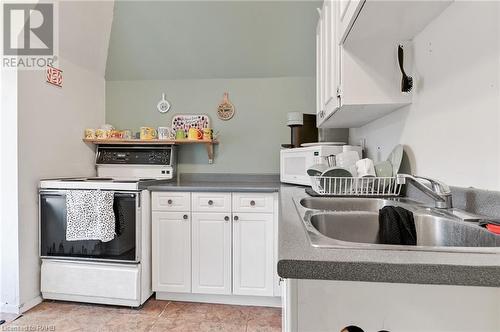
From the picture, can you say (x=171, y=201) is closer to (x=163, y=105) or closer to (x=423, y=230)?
(x=163, y=105)

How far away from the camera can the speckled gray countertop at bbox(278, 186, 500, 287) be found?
499 mm

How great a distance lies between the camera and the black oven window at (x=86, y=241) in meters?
2.05

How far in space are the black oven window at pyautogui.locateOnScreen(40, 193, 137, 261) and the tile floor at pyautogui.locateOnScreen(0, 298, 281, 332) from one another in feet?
1.23

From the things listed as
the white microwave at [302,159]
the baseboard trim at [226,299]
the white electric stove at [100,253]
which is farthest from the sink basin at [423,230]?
the white electric stove at [100,253]

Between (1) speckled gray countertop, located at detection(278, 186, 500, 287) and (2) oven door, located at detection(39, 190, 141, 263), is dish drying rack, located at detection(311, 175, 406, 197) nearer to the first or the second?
(1) speckled gray countertop, located at detection(278, 186, 500, 287)

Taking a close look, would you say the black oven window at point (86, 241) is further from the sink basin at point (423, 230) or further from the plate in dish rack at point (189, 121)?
the sink basin at point (423, 230)

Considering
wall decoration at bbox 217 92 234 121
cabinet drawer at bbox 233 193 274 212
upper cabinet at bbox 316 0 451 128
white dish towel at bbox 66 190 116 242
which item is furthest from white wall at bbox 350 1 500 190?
white dish towel at bbox 66 190 116 242

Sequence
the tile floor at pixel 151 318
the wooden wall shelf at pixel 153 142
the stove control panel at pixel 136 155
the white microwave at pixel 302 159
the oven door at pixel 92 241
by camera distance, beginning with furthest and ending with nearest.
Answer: the stove control panel at pixel 136 155 < the wooden wall shelf at pixel 153 142 < the oven door at pixel 92 241 < the white microwave at pixel 302 159 < the tile floor at pixel 151 318

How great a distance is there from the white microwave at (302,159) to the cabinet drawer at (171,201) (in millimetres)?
813

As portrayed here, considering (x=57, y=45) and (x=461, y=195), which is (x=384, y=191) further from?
(x=57, y=45)

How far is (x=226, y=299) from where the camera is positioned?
2.18 meters

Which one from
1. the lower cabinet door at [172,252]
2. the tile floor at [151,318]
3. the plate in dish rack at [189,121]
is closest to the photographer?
the tile floor at [151,318]

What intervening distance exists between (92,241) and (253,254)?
118 centimetres

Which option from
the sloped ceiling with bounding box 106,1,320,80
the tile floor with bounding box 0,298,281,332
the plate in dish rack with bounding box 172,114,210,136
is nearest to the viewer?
the tile floor with bounding box 0,298,281,332
